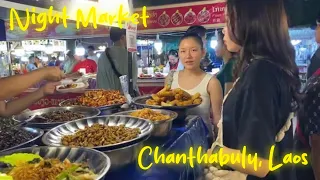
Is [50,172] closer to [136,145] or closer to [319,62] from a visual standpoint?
[136,145]

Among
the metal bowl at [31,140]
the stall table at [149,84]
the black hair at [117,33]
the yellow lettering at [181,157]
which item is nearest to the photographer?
the metal bowl at [31,140]

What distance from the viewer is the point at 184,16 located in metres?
5.67

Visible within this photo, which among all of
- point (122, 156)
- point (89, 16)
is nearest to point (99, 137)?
point (122, 156)

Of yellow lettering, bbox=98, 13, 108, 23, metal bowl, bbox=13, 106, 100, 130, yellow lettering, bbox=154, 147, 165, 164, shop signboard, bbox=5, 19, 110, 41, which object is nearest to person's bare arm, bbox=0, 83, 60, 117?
metal bowl, bbox=13, 106, 100, 130

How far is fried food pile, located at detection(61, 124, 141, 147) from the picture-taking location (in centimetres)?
129

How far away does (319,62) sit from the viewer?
2455 millimetres

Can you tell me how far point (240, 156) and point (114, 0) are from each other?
2.57 m

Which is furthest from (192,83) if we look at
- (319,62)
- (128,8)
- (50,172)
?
(50,172)

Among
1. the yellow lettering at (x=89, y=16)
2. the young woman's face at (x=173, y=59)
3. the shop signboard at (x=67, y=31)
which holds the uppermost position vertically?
the shop signboard at (x=67, y=31)

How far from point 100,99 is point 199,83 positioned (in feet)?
2.78

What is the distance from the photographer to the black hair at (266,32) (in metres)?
1.15

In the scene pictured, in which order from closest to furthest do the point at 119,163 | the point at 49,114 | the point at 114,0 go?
the point at 119,163 → the point at 49,114 → the point at 114,0

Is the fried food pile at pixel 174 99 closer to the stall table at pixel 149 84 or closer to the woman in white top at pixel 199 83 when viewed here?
the woman in white top at pixel 199 83

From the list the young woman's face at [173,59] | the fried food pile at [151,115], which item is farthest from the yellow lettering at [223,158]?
the young woman's face at [173,59]
